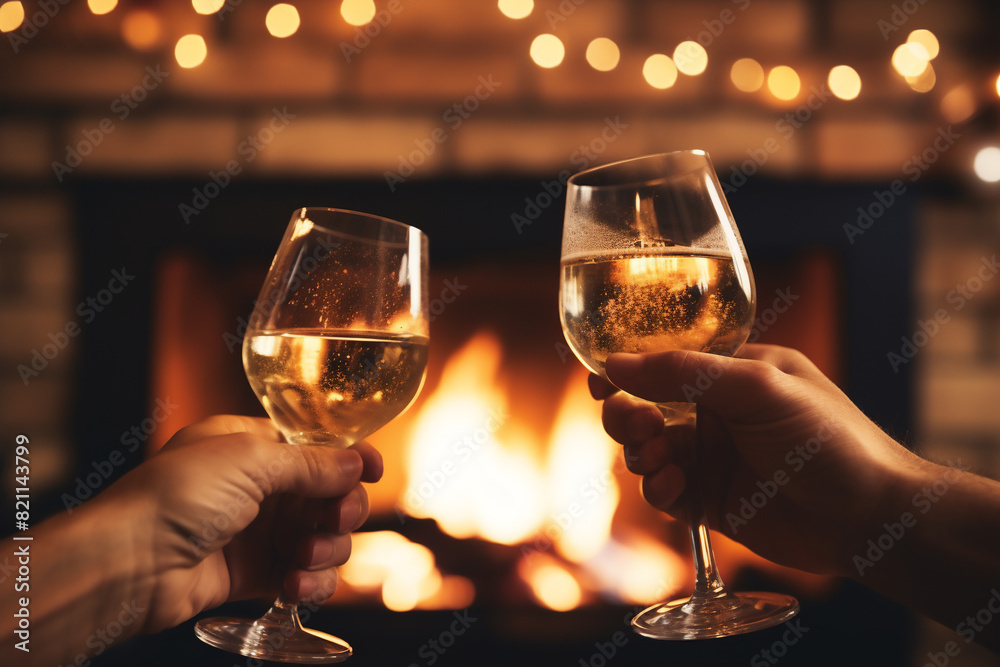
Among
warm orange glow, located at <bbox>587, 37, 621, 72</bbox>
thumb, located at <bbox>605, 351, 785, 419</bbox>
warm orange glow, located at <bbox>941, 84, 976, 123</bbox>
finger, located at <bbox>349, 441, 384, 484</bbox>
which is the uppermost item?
warm orange glow, located at <bbox>587, 37, 621, 72</bbox>

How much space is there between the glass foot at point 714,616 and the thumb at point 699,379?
8.9 inches

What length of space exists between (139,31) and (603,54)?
4.19 feet

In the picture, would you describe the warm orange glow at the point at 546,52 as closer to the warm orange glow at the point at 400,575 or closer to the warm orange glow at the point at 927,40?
the warm orange glow at the point at 927,40

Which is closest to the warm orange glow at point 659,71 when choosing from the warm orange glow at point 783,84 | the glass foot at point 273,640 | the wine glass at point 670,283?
the warm orange glow at point 783,84

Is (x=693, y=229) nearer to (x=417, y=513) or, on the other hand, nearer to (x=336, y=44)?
(x=417, y=513)

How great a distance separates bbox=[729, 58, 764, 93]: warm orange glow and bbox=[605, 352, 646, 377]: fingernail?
1428 millimetres

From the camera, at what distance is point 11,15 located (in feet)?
6.28

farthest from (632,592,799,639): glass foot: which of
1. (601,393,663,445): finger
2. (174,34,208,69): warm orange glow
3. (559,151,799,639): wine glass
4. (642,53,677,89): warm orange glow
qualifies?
(174,34,208,69): warm orange glow

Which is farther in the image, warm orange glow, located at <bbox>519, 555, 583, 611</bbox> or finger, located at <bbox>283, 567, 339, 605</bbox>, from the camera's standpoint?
warm orange glow, located at <bbox>519, 555, 583, 611</bbox>

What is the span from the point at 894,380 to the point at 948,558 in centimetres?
103

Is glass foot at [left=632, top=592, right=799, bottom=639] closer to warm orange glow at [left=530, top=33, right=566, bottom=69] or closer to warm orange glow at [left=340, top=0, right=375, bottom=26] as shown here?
warm orange glow at [left=530, top=33, right=566, bottom=69]

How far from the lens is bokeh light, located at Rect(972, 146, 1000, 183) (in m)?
1.91

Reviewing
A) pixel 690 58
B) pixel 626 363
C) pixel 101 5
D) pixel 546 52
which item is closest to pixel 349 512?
pixel 626 363

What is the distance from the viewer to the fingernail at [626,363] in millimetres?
796
